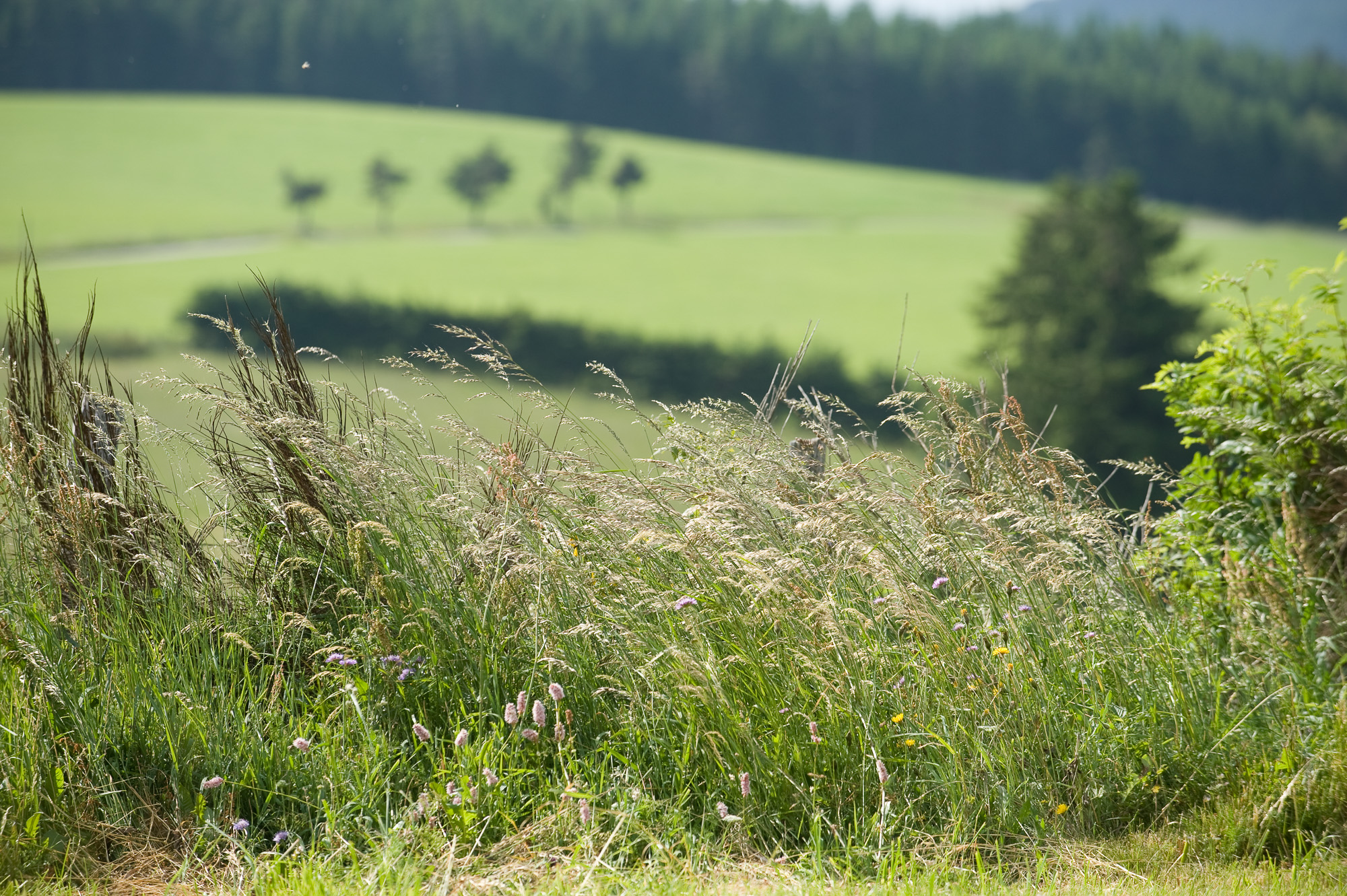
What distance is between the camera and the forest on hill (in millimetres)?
88812

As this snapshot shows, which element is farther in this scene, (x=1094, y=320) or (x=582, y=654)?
(x=1094, y=320)

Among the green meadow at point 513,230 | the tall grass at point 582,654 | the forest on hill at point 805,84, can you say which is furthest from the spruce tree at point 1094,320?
the forest on hill at point 805,84

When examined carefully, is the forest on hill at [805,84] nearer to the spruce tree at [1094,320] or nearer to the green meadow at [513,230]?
the green meadow at [513,230]

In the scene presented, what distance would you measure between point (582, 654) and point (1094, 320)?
4193cm

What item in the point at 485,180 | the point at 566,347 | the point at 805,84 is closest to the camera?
the point at 566,347

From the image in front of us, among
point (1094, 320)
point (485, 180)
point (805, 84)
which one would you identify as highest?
point (805, 84)

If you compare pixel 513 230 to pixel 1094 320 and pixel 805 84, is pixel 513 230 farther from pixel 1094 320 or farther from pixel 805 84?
pixel 1094 320

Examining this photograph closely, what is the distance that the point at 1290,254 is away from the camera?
7344 cm

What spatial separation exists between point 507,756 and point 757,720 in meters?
0.72

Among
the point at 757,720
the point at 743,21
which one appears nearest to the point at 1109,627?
the point at 757,720

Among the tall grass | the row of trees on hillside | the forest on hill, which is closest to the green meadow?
the row of trees on hillside

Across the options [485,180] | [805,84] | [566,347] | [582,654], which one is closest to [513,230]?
[485,180]

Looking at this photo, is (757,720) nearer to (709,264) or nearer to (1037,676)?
(1037,676)

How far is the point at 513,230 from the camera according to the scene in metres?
77.6
